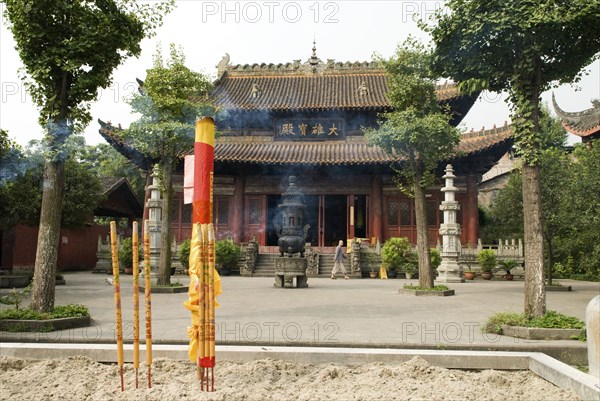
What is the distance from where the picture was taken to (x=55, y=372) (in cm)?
441

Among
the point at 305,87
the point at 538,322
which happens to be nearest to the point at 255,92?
the point at 305,87

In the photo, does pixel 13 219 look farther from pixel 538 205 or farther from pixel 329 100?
pixel 329 100

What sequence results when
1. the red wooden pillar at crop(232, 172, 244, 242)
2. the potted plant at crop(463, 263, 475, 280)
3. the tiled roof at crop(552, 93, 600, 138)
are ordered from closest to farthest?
the potted plant at crop(463, 263, 475, 280), the red wooden pillar at crop(232, 172, 244, 242), the tiled roof at crop(552, 93, 600, 138)

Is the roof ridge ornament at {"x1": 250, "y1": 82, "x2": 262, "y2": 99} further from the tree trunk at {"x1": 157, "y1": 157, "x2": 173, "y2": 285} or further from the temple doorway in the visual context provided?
the tree trunk at {"x1": 157, "y1": 157, "x2": 173, "y2": 285}

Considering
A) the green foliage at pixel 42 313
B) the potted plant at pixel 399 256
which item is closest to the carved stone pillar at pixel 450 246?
the potted plant at pixel 399 256

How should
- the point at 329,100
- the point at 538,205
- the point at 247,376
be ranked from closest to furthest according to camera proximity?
the point at 247,376, the point at 538,205, the point at 329,100

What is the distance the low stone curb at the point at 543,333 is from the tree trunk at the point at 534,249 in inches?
14.3

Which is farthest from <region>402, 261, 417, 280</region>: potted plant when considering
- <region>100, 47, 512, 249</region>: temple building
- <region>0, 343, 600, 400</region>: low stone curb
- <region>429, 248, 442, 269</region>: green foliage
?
<region>0, 343, 600, 400</region>: low stone curb

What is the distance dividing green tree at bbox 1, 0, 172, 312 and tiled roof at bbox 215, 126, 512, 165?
13.6 meters

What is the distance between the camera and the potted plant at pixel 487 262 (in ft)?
64.0

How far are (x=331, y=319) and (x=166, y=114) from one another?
742 cm

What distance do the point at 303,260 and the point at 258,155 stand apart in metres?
9.15

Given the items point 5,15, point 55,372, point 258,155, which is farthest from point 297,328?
point 258,155

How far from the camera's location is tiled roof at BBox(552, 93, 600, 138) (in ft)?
87.6
